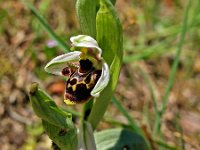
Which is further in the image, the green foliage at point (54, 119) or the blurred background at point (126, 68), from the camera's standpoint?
the blurred background at point (126, 68)

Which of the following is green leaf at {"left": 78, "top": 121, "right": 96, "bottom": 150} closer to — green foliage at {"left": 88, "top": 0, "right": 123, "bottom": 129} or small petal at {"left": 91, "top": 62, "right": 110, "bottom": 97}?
green foliage at {"left": 88, "top": 0, "right": 123, "bottom": 129}

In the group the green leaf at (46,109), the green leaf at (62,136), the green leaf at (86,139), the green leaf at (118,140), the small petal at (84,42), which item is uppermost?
the small petal at (84,42)

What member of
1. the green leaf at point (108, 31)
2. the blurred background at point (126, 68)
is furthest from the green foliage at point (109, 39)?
the blurred background at point (126, 68)

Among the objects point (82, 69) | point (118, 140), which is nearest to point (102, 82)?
point (82, 69)

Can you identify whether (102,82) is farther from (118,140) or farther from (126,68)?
(126,68)

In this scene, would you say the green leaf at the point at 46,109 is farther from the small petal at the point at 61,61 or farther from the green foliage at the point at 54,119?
the small petal at the point at 61,61

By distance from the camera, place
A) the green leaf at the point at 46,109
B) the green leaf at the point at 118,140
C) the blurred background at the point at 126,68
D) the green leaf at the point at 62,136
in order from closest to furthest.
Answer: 1. the green leaf at the point at 46,109
2. the green leaf at the point at 62,136
3. the green leaf at the point at 118,140
4. the blurred background at the point at 126,68

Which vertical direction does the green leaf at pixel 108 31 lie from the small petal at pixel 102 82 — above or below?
above

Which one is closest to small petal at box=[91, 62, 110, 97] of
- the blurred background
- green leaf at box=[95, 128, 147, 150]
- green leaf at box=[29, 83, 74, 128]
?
green leaf at box=[29, 83, 74, 128]
